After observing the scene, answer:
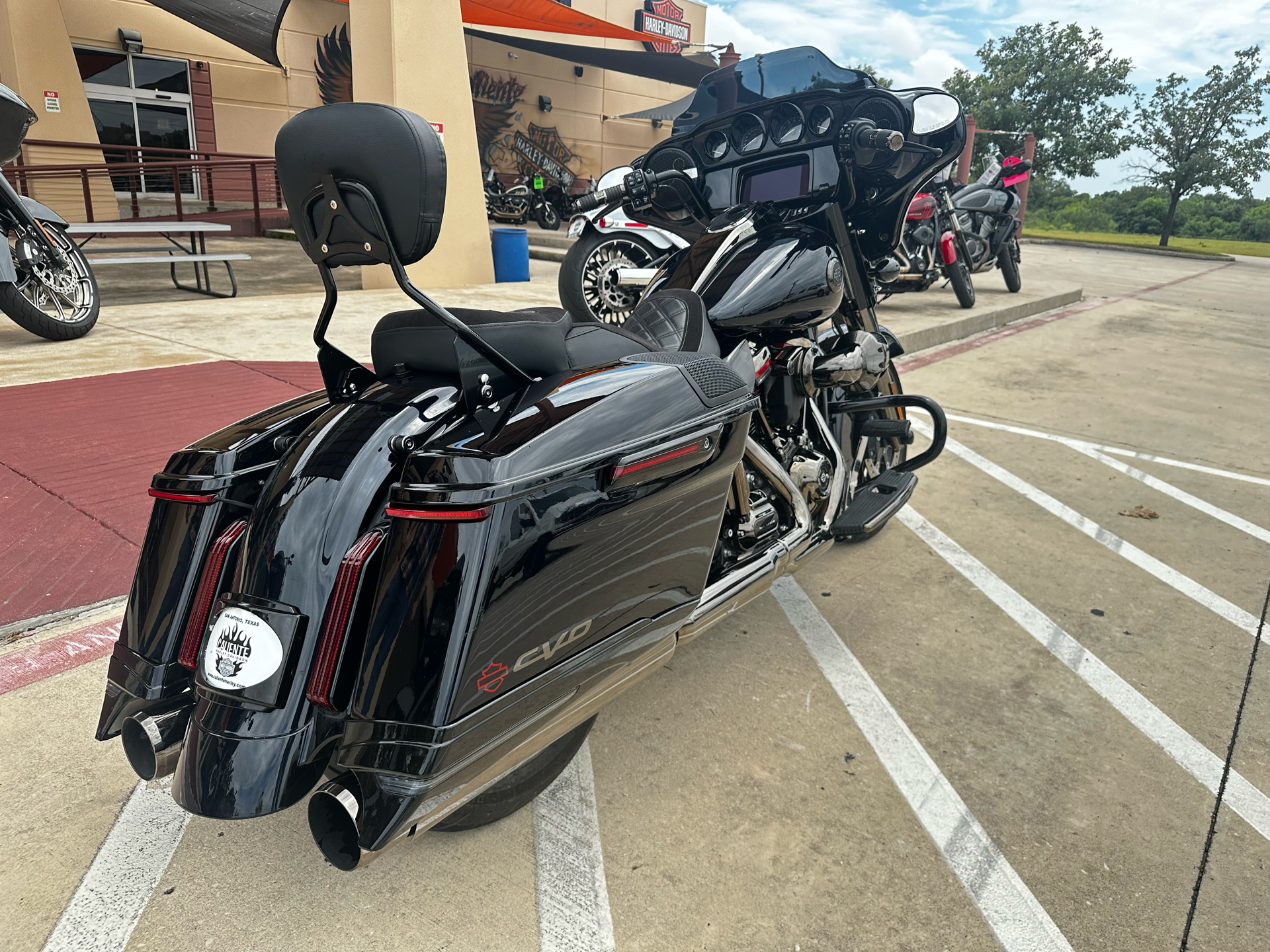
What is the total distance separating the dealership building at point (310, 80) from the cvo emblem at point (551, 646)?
8301mm

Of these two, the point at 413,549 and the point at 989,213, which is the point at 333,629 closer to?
the point at 413,549

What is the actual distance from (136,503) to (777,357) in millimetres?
2481

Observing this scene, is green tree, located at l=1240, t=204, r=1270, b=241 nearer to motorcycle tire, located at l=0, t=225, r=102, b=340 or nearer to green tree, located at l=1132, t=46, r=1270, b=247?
green tree, located at l=1132, t=46, r=1270, b=247

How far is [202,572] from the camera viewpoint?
1747mm

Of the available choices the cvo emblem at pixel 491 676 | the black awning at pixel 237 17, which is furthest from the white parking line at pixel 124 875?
the black awning at pixel 237 17

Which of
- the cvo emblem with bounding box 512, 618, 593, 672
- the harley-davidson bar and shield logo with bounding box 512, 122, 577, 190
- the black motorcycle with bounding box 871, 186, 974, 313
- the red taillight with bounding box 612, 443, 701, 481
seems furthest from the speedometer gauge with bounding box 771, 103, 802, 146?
the harley-davidson bar and shield logo with bounding box 512, 122, 577, 190

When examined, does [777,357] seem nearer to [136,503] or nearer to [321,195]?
[321,195]

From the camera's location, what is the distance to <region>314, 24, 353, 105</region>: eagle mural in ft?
57.4

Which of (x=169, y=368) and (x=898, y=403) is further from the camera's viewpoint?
(x=169, y=368)

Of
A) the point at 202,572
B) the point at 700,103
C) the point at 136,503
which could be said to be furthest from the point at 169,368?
the point at 202,572

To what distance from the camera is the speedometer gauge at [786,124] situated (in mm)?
2957

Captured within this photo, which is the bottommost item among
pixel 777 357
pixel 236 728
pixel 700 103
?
pixel 236 728

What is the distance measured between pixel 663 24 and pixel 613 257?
67.5 feet

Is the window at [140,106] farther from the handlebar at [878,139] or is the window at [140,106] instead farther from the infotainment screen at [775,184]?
the handlebar at [878,139]
